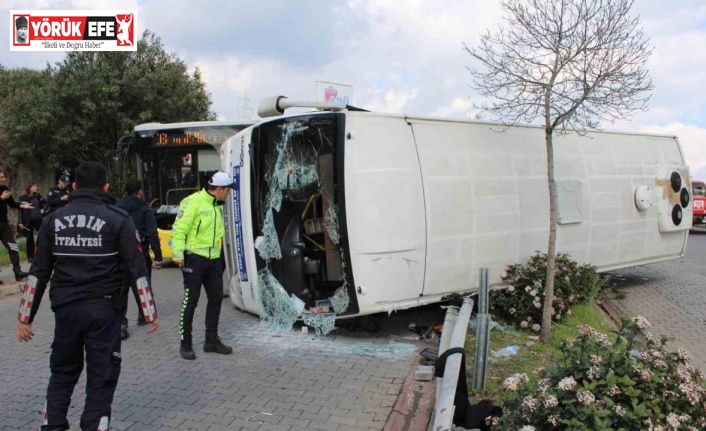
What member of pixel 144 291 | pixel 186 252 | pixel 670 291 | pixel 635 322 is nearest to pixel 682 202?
pixel 670 291

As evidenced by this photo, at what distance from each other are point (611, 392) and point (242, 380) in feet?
10.3

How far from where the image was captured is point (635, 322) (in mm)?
3240

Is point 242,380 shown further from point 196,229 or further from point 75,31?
point 75,31

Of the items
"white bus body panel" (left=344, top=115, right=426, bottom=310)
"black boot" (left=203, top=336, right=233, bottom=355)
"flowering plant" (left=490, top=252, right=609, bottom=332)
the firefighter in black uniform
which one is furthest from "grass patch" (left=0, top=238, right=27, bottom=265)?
"flowering plant" (left=490, top=252, right=609, bottom=332)

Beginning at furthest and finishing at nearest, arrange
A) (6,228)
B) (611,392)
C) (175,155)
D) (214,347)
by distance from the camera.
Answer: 1. (175,155)
2. (6,228)
3. (214,347)
4. (611,392)

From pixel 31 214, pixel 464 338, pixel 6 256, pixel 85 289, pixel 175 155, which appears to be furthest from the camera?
pixel 175 155

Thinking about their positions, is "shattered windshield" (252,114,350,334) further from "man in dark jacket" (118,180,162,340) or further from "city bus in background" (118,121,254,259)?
"city bus in background" (118,121,254,259)

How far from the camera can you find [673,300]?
28.5ft

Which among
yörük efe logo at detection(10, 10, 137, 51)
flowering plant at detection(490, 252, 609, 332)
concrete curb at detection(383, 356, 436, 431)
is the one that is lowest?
concrete curb at detection(383, 356, 436, 431)

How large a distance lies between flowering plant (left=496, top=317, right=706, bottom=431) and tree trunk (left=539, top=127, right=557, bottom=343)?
2.52 meters

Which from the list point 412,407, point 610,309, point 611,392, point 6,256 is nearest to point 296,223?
point 412,407

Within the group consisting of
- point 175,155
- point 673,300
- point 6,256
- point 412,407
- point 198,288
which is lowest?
point 673,300

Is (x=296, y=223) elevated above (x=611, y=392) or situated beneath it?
elevated above

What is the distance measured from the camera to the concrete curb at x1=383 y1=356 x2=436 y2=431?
3.96 metres
